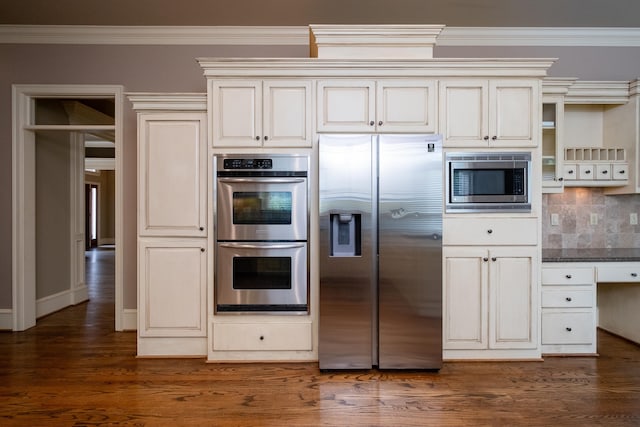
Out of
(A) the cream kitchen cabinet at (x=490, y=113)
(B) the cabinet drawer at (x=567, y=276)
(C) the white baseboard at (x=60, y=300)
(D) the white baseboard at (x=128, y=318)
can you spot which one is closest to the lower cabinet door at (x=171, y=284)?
(D) the white baseboard at (x=128, y=318)

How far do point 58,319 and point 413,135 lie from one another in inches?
165

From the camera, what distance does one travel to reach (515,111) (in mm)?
2961

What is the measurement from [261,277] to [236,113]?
1.28 meters

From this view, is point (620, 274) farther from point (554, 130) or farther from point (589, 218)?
point (554, 130)

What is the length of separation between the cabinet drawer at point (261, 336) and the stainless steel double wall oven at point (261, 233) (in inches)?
4.9

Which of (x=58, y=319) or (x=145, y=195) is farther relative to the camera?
(x=58, y=319)

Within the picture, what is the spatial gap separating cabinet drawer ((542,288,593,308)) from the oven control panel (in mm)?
2424

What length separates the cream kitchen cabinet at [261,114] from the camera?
2.95 meters

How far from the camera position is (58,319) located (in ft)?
13.8

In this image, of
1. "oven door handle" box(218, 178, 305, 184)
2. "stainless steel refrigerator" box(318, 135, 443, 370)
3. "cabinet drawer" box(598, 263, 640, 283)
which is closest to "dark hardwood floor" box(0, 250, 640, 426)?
"stainless steel refrigerator" box(318, 135, 443, 370)

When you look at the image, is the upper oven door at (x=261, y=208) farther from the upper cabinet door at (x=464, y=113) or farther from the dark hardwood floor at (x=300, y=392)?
the upper cabinet door at (x=464, y=113)

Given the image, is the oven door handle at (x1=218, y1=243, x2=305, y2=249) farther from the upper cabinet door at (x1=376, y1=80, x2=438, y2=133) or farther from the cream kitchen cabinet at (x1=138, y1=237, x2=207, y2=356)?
the upper cabinet door at (x1=376, y1=80, x2=438, y2=133)

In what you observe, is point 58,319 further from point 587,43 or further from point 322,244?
point 587,43

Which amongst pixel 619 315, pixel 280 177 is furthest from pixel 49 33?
pixel 619 315
